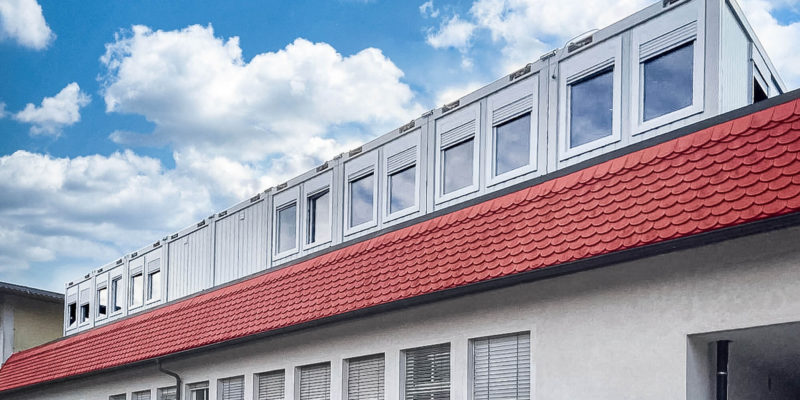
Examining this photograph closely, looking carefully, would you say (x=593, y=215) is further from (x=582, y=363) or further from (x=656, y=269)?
(x=582, y=363)

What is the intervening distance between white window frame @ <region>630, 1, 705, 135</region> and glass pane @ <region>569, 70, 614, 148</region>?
0.47m

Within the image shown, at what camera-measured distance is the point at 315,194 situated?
1836 cm

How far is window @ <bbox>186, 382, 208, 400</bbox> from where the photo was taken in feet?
60.5

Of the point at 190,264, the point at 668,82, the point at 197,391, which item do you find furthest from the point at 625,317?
the point at 190,264

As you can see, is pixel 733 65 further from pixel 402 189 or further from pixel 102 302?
pixel 102 302

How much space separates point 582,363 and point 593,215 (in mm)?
1630

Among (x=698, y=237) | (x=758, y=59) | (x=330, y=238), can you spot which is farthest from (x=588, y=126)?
(x=330, y=238)

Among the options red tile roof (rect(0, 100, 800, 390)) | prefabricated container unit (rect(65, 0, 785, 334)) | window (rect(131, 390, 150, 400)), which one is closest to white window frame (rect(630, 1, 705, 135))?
prefabricated container unit (rect(65, 0, 785, 334))

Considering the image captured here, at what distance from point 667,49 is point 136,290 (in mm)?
18660

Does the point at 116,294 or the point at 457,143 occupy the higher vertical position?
the point at 457,143

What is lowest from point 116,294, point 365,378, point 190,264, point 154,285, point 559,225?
point 365,378

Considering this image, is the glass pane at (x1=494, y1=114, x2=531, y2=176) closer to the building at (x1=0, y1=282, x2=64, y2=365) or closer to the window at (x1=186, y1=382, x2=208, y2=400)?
the window at (x1=186, y1=382, x2=208, y2=400)

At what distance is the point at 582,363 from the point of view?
993cm

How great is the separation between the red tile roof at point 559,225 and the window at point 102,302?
38.7ft
